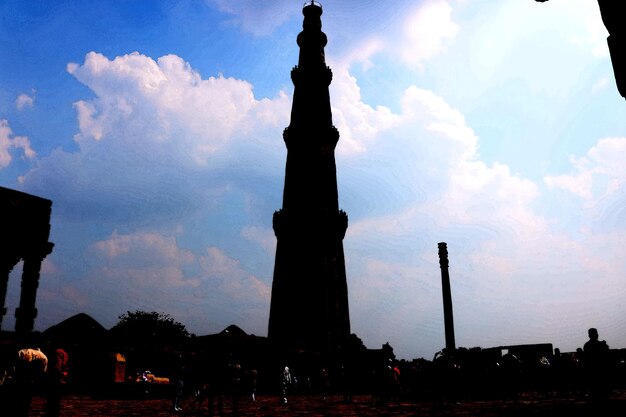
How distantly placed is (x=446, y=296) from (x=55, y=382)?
26.4m

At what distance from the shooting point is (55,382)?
20.6 ft

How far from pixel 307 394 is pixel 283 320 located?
44.8 ft

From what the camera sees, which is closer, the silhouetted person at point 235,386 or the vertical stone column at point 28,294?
the silhouetted person at point 235,386

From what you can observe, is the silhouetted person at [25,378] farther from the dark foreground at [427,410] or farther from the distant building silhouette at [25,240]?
the dark foreground at [427,410]

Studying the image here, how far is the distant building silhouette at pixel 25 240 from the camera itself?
6.70m

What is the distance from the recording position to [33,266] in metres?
9.12

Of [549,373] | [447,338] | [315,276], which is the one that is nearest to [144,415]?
[549,373]

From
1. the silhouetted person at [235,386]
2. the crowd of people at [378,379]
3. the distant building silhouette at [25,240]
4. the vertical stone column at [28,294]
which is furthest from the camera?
the vertical stone column at [28,294]

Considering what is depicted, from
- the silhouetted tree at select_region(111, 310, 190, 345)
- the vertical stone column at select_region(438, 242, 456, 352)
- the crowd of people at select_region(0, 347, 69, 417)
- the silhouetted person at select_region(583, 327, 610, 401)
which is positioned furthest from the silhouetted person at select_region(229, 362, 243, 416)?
the silhouetted tree at select_region(111, 310, 190, 345)

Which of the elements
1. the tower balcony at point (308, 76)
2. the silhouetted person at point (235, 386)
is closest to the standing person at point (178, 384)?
the silhouetted person at point (235, 386)

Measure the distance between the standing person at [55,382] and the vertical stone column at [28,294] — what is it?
3454 mm

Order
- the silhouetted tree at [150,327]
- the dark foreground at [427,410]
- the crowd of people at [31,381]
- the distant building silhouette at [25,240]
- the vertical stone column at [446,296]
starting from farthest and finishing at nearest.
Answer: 1. the silhouetted tree at [150,327]
2. the vertical stone column at [446,296]
3. the dark foreground at [427,410]
4. the distant building silhouette at [25,240]
5. the crowd of people at [31,381]

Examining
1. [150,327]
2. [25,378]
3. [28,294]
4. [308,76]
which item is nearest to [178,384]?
[28,294]

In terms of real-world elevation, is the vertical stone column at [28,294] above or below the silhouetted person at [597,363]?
above
